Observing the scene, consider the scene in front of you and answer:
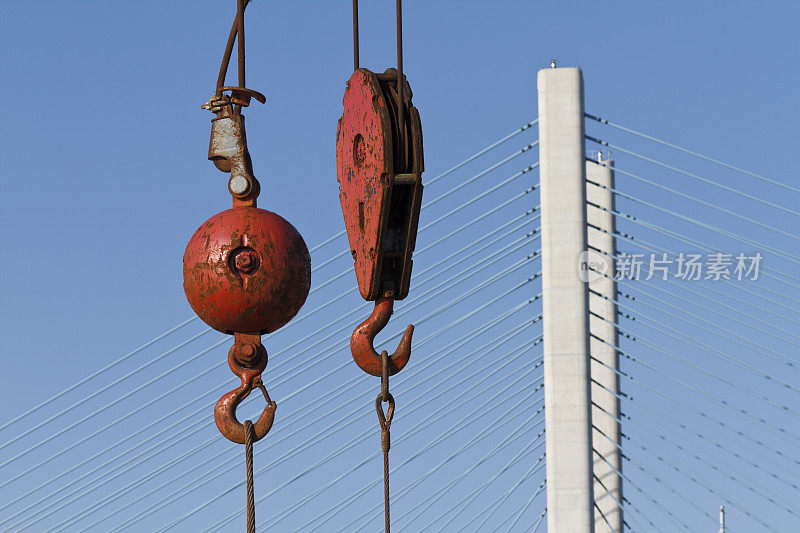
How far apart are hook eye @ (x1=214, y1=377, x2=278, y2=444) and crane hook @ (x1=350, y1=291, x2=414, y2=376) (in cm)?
31

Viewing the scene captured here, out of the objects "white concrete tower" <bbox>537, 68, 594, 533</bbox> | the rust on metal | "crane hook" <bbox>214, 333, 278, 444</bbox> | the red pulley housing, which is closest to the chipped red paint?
the rust on metal

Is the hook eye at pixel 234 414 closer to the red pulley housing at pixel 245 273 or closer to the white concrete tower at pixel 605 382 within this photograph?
the red pulley housing at pixel 245 273

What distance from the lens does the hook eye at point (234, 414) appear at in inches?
139

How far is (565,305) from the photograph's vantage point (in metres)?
14.1

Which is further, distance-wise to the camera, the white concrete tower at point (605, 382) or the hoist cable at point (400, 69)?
the white concrete tower at point (605, 382)

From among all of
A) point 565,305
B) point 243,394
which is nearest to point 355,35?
point 243,394

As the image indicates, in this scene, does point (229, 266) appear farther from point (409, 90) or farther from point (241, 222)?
point (409, 90)

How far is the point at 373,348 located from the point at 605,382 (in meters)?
12.1

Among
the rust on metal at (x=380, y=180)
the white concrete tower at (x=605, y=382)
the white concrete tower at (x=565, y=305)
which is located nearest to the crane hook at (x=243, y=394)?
the rust on metal at (x=380, y=180)

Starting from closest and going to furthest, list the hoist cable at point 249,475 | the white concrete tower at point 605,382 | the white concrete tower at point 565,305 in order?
the hoist cable at point 249,475
the white concrete tower at point 565,305
the white concrete tower at point 605,382

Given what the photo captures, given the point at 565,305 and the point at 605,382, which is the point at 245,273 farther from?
the point at 605,382

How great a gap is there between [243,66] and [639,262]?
40.3 ft

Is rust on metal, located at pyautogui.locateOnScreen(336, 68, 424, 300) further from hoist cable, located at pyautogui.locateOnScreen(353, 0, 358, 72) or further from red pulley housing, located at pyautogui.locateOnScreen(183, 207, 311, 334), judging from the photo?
red pulley housing, located at pyautogui.locateOnScreen(183, 207, 311, 334)

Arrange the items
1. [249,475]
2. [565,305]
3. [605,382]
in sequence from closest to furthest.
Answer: [249,475], [565,305], [605,382]
